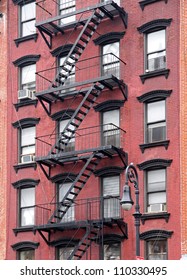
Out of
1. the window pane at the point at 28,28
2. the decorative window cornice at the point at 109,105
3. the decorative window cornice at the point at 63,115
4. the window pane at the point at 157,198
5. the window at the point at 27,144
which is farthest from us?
the window pane at the point at 28,28

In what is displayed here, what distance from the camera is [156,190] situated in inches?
1112

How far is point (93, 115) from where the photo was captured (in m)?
30.6

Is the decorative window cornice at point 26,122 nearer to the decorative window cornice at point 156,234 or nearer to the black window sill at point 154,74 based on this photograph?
the black window sill at point 154,74

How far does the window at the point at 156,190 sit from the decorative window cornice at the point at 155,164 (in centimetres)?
29

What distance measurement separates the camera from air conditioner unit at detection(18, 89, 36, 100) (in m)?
32.9

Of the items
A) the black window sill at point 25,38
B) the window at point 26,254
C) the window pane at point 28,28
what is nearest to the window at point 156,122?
the black window sill at point 25,38

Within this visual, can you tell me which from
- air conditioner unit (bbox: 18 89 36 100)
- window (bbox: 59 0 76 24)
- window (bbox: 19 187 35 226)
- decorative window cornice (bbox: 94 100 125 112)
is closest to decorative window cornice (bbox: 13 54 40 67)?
air conditioner unit (bbox: 18 89 36 100)

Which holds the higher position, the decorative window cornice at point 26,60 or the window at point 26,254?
the decorative window cornice at point 26,60

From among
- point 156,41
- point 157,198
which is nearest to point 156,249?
point 157,198

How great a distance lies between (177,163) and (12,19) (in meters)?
13.4

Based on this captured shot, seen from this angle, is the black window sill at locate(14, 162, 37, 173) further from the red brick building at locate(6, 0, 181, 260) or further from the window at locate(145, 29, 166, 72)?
the window at locate(145, 29, 166, 72)

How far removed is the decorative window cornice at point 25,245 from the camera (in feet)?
103

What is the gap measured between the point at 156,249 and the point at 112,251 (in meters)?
2.25

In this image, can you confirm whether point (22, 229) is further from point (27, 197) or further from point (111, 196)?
point (111, 196)
